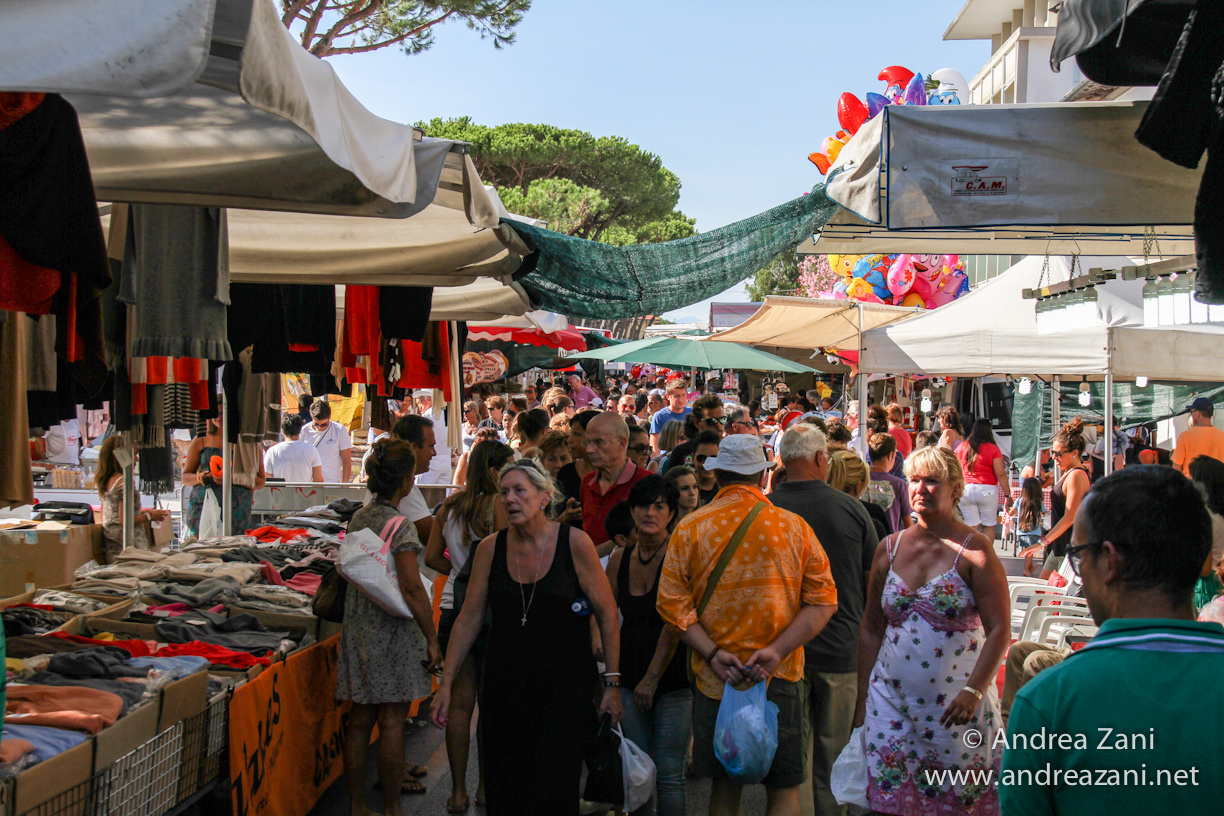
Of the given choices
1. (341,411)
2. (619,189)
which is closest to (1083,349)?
(341,411)

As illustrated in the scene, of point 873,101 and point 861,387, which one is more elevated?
point 873,101

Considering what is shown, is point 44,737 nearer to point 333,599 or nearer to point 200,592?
point 333,599

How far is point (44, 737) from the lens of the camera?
10.5 feet

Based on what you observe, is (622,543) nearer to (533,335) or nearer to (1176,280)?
(1176,280)

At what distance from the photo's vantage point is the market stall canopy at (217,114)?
1.92 meters

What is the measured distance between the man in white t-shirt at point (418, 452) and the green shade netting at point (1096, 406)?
39.7 feet

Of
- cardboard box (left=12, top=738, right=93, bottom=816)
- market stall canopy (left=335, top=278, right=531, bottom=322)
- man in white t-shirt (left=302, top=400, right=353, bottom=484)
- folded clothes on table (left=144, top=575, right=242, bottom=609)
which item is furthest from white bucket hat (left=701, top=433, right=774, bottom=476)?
man in white t-shirt (left=302, top=400, right=353, bottom=484)

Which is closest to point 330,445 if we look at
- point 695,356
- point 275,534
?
point 275,534

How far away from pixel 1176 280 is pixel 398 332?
489 cm

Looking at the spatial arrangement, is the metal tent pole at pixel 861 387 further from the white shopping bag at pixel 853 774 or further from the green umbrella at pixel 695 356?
the white shopping bag at pixel 853 774

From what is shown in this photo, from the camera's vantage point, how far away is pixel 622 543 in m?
4.93

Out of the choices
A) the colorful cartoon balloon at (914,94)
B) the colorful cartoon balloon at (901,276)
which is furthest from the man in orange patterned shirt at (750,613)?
the colorful cartoon balloon at (901,276)

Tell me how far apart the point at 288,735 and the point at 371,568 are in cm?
98

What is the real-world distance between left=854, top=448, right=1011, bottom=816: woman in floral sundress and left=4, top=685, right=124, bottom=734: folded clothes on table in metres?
2.85
